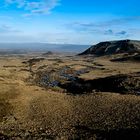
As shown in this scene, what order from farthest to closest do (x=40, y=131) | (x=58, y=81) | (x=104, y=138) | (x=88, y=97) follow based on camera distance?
(x=58, y=81), (x=88, y=97), (x=40, y=131), (x=104, y=138)

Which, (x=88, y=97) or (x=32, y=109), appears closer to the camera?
(x=32, y=109)

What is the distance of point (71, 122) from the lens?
41.9 meters

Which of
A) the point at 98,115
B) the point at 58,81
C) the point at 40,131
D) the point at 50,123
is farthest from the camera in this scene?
the point at 58,81

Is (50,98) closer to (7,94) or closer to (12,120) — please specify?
(7,94)

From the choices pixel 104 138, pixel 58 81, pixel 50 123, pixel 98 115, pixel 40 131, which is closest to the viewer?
pixel 104 138

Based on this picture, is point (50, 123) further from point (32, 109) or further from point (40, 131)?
point (32, 109)

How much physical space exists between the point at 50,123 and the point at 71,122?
2623 millimetres

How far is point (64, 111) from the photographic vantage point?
48.1 meters

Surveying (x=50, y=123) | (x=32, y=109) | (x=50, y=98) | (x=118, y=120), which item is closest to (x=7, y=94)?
(x=50, y=98)

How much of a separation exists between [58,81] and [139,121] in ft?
151

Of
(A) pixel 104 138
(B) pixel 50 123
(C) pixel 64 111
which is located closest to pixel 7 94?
(C) pixel 64 111

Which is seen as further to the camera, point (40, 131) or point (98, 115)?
point (98, 115)

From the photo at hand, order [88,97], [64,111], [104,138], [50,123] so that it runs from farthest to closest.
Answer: [88,97], [64,111], [50,123], [104,138]

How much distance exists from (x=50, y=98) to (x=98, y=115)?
14.6 metres
